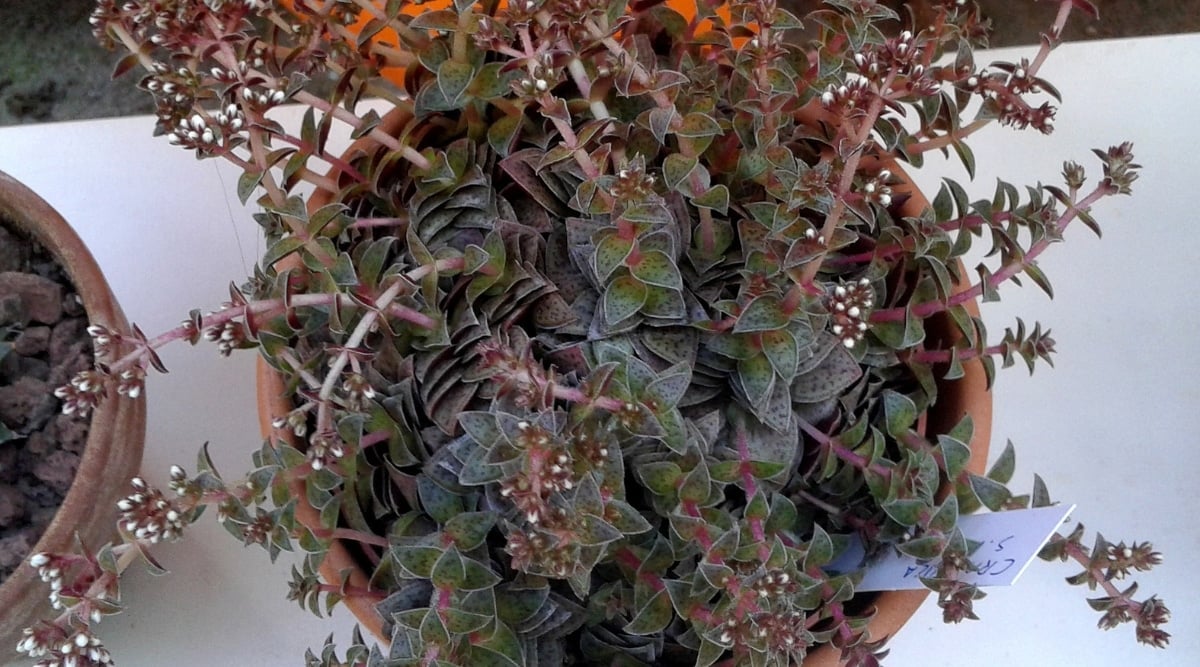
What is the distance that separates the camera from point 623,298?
727 mm

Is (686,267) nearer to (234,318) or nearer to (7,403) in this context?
(234,318)

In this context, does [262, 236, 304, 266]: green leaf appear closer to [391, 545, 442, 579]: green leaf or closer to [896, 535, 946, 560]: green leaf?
[391, 545, 442, 579]: green leaf

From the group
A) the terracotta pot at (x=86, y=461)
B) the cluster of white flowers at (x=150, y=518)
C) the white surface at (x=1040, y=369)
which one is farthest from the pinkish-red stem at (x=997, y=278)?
the terracotta pot at (x=86, y=461)

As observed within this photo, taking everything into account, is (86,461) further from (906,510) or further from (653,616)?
(906,510)

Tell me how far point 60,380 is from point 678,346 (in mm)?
681

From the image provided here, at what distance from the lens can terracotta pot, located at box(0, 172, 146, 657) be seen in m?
0.85

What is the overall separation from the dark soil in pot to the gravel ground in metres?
0.63

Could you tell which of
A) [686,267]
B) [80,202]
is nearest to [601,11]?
[686,267]

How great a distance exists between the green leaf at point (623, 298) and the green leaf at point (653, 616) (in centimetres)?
21

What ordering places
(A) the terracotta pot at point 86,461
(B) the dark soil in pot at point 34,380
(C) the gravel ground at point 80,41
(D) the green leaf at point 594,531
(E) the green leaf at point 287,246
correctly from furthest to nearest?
(C) the gravel ground at point 80,41 < (B) the dark soil in pot at point 34,380 < (A) the terracotta pot at point 86,461 < (E) the green leaf at point 287,246 < (D) the green leaf at point 594,531

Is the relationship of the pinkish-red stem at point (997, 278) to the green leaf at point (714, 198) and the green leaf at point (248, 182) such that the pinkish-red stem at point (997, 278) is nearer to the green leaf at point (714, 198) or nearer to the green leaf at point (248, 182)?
the green leaf at point (714, 198)

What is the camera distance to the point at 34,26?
162 centimetres

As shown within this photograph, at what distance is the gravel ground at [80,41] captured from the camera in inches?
62.4

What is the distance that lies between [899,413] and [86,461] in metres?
0.72
